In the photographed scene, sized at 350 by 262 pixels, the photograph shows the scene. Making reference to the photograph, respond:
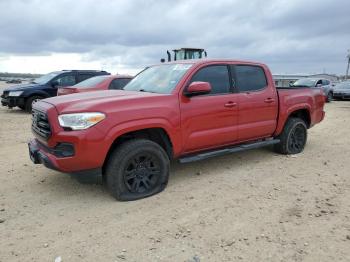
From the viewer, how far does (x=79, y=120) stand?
3961 mm

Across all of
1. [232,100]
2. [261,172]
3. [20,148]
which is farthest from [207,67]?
[20,148]

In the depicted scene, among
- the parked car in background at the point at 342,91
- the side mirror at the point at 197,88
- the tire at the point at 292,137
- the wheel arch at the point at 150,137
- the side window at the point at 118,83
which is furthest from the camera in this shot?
the parked car in background at the point at 342,91

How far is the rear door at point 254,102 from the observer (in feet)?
18.2

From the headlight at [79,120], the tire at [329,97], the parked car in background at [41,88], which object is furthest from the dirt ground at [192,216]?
the tire at [329,97]

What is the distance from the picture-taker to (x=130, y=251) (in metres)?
3.21

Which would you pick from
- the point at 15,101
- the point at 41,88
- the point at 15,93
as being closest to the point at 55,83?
the point at 41,88

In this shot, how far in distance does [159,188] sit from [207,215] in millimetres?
901

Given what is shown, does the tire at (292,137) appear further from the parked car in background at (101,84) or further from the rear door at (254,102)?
the parked car in background at (101,84)

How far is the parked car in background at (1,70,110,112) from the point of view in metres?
12.5

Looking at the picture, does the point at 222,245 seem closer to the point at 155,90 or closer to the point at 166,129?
the point at 166,129

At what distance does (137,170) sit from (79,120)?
1.00m

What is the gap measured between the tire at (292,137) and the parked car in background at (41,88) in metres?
8.87

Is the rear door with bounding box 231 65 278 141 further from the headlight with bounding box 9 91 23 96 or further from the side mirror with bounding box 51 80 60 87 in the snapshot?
the headlight with bounding box 9 91 23 96

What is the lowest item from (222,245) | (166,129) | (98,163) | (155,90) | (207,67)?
(222,245)
